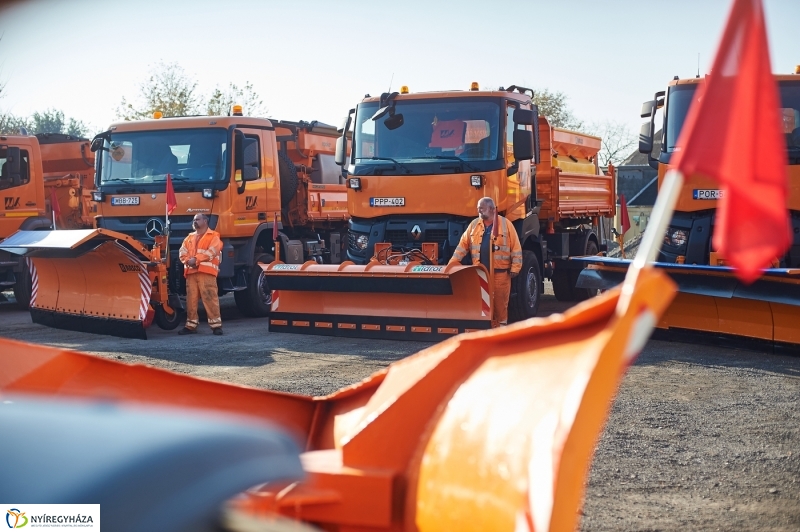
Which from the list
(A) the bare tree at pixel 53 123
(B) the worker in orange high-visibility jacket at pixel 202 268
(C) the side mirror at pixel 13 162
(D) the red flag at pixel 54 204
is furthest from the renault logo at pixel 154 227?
(A) the bare tree at pixel 53 123

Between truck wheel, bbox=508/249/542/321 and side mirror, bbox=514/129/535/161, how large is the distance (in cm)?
141

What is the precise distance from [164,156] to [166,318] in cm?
239

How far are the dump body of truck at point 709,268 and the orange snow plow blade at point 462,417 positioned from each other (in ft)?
21.8

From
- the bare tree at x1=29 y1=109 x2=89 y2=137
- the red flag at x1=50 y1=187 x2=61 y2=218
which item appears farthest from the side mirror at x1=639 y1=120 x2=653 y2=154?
the bare tree at x1=29 y1=109 x2=89 y2=137

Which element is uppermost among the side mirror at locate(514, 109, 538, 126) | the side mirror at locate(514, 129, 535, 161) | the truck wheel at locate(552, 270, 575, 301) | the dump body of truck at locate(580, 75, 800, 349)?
the side mirror at locate(514, 109, 538, 126)

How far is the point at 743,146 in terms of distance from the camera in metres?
2.00

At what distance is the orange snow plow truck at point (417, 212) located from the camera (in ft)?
33.1

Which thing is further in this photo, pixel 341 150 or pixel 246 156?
pixel 246 156

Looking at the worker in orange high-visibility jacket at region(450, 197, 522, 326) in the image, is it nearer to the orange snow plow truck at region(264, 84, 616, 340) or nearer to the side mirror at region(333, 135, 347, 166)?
the orange snow plow truck at region(264, 84, 616, 340)

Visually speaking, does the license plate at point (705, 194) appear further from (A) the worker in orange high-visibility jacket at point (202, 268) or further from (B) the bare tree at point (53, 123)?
(B) the bare tree at point (53, 123)

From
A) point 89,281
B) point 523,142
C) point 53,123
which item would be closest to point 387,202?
point 523,142

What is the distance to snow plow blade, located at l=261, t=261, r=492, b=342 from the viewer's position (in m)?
9.84

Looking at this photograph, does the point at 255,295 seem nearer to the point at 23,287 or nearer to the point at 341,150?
the point at 341,150

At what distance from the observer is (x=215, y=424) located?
215 cm
